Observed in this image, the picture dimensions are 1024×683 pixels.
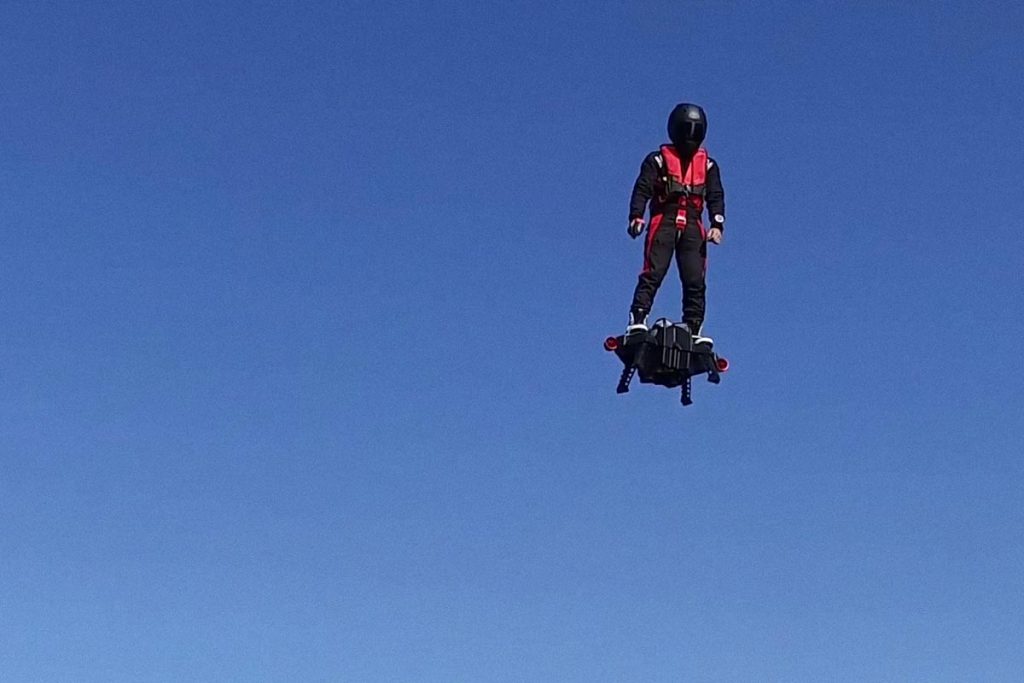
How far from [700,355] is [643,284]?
5.32 ft

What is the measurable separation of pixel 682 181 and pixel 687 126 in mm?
985

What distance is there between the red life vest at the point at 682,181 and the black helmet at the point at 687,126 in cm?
22

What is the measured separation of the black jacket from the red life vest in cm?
7

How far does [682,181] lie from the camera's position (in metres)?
30.3

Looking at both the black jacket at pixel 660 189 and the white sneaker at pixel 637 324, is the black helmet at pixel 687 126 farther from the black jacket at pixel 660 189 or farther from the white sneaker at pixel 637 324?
the white sneaker at pixel 637 324

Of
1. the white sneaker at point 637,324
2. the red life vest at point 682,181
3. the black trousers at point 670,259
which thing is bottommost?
the white sneaker at point 637,324

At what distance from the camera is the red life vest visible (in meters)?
30.2

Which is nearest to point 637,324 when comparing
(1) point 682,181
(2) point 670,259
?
(2) point 670,259

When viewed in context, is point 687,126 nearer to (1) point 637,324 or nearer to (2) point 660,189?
(2) point 660,189

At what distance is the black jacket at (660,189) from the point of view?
30125 mm

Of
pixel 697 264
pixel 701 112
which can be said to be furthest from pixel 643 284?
pixel 701 112

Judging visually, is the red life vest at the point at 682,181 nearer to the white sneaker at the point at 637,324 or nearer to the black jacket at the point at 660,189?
the black jacket at the point at 660,189

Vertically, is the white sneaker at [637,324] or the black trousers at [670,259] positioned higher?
the black trousers at [670,259]

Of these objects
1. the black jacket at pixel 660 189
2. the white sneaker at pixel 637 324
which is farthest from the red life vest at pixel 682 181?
the white sneaker at pixel 637 324
